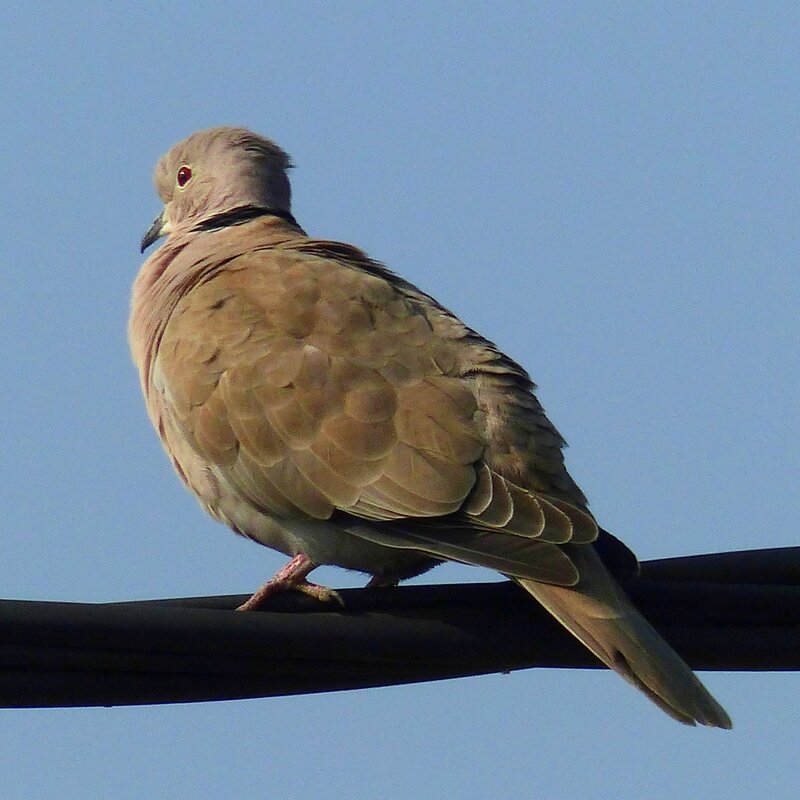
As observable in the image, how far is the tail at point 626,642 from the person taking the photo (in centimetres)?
354

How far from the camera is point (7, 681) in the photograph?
284 centimetres

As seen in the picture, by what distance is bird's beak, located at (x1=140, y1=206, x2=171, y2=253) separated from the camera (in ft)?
22.8

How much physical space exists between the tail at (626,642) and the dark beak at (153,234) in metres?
3.54

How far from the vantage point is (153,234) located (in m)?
6.98

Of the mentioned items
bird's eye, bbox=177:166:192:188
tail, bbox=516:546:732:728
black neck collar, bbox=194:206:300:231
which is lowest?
tail, bbox=516:546:732:728

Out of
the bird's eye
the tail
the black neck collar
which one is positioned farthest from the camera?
the bird's eye

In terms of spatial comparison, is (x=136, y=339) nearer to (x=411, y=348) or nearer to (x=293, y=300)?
(x=293, y=300)

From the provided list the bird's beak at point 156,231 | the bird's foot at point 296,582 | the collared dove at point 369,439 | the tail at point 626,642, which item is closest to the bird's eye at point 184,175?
the bird's beak at point 156,231

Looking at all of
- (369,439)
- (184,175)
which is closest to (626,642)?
(369,439)

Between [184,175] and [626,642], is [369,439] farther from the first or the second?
[184,175]

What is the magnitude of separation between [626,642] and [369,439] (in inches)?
41.5

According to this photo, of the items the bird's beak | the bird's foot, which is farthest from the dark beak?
the bird's foot

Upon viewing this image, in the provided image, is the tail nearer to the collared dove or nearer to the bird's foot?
the collared dove

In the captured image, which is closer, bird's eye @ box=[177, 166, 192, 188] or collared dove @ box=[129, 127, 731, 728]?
collared dove @ box=[129, 127, 731, 728]
